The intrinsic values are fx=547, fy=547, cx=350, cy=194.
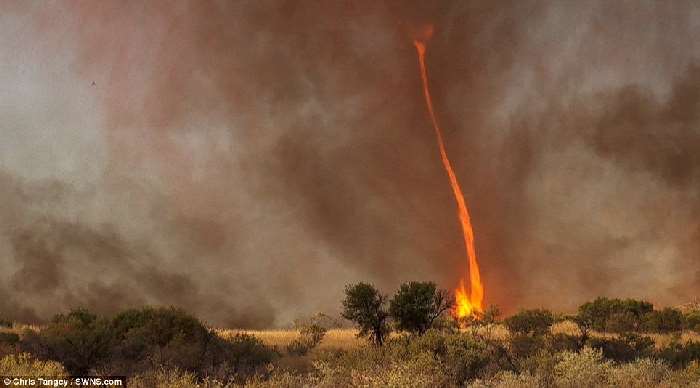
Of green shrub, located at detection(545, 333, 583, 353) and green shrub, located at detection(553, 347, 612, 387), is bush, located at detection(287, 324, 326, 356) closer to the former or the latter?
green shrub, located at detection(545, 333, 583, 353)

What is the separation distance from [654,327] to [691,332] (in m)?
2.66

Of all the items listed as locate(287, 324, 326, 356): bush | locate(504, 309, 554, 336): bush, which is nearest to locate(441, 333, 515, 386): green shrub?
locate(287, 324, 326, 356): bush

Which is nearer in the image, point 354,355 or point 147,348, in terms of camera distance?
point 354,355

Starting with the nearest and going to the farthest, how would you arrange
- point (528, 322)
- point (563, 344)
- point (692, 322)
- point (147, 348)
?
1. point (147, 348)
2. point (563, 344)
3. point (528, 322)
4. point (692, 322)

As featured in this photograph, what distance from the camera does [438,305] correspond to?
107 ft

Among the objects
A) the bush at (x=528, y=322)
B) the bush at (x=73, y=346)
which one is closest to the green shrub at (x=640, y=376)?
the bush at (x=528, y=322)

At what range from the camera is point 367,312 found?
105 feet

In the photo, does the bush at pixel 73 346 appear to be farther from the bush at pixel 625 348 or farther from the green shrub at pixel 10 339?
the bush at pixel 625 348

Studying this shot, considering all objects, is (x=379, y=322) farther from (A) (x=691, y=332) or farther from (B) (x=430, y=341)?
(A) (x=691, y=332)

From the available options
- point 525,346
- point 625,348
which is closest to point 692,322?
point 625,348

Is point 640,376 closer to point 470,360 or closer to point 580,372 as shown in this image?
point 580,372

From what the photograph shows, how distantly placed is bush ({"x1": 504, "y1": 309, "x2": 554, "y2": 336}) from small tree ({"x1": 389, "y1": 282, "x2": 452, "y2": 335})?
221 inches

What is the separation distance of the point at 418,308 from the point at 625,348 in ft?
36.3

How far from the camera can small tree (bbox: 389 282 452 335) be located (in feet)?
106
